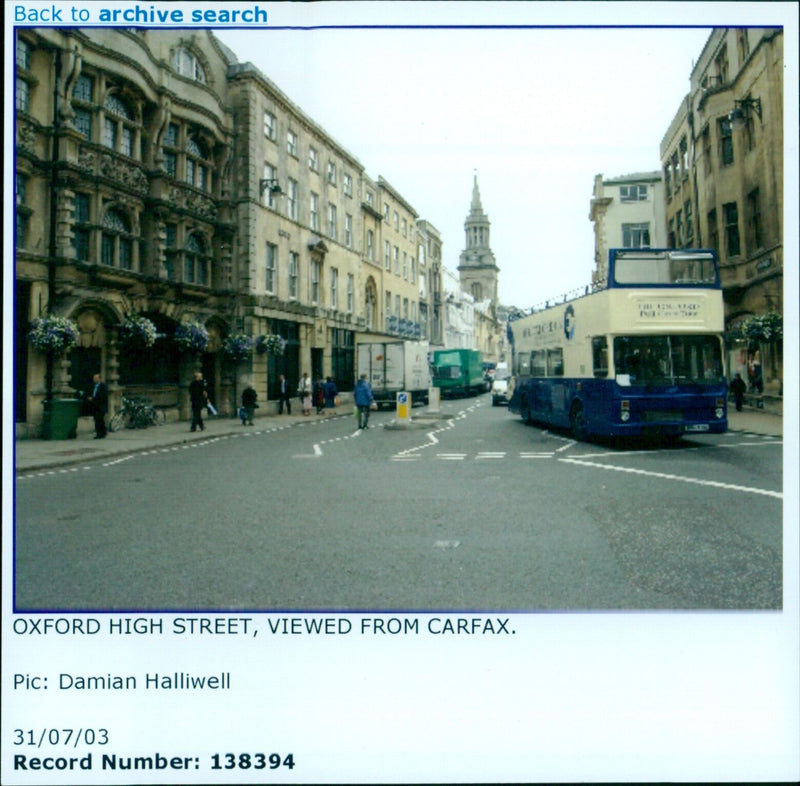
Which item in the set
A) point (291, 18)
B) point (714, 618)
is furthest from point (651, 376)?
point (291, 18)

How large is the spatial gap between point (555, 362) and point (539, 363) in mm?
1220

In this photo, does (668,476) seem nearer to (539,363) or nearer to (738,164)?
(738,164)

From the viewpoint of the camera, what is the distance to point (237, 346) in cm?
1764

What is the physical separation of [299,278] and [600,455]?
15.9 metres

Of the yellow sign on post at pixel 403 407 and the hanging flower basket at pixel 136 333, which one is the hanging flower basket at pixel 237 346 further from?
the yellow sign on post at pixel 403 407

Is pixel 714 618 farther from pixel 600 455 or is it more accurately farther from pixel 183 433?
pixel 183 433

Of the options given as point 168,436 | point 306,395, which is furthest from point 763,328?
point 306,395

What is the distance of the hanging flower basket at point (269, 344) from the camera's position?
63.2ft

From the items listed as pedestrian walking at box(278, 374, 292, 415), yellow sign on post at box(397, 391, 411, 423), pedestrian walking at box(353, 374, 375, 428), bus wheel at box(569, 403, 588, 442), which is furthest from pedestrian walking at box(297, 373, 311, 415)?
bus wheel at box(569, 403, 588, 442)

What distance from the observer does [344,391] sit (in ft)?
86.6

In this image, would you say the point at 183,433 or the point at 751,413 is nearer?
the point at 751,413

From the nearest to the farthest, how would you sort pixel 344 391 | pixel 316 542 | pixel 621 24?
pixel 621 24 < pixel 316 542 < pixel 344 391

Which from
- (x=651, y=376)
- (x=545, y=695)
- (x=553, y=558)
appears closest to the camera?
(x=545, y=695)

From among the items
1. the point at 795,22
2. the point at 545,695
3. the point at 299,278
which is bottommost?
the point at 545,695
